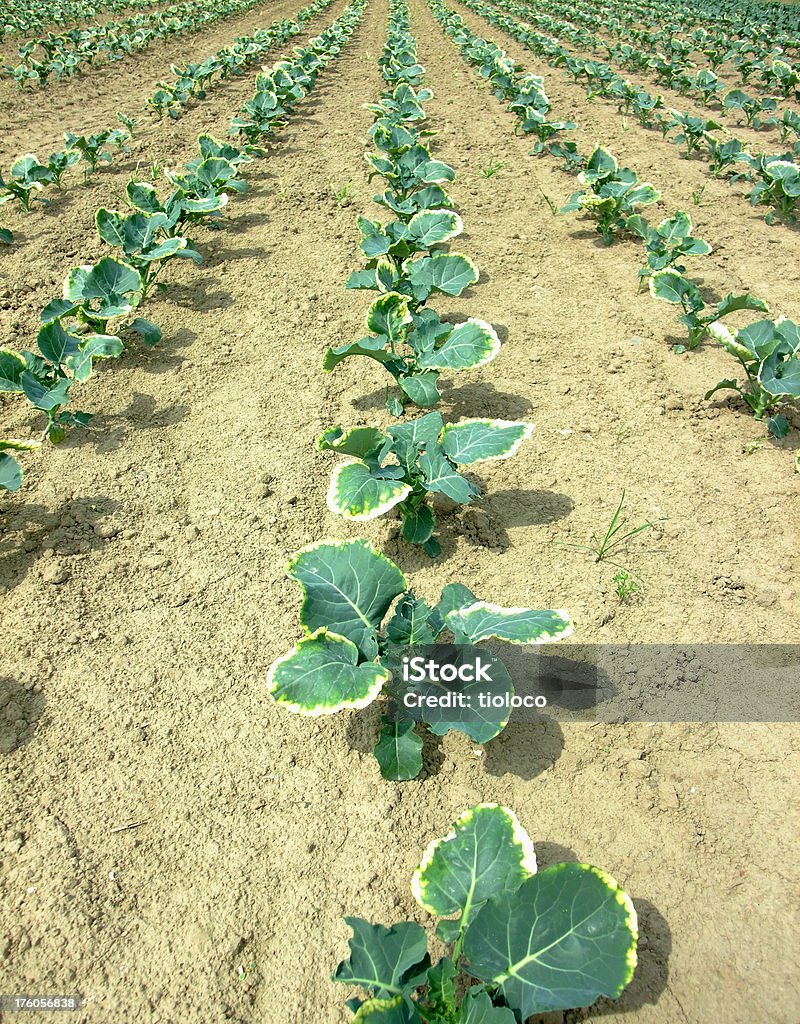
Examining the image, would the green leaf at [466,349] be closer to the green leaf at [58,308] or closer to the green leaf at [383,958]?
the green leaf at [58,308]

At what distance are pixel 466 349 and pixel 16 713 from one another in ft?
7.13

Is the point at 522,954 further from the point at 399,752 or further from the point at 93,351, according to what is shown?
the point at 93,351

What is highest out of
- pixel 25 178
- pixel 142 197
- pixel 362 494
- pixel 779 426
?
pixel 25 178

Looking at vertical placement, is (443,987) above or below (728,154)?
below

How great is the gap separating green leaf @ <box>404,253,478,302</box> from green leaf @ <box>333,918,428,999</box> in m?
2.88

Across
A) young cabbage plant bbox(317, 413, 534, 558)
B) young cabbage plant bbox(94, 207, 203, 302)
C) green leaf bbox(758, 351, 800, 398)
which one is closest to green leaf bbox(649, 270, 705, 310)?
green leaf bbox(758, 351, 800, 398)

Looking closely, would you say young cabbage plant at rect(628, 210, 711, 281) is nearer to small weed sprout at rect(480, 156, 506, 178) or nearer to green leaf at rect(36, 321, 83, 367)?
small weed sprout at rect(480, 156, 506, 178)

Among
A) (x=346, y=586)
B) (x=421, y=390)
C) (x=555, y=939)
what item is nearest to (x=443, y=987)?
(x=555, y=939)

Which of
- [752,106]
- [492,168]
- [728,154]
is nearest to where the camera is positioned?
[728,154]

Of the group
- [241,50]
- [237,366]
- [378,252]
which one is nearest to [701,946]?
[237,366]

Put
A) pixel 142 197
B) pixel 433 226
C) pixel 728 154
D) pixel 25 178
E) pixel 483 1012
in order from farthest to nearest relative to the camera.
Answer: pixel 728 154, pixel 25 178, pixel 142 197, pixel 433 226, pixel 483 1012

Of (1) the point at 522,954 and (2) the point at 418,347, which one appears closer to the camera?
(1) the point at 522,954

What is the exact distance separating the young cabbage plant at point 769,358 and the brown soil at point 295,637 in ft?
0.44

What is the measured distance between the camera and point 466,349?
→ 2904 millimetres
